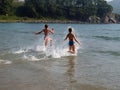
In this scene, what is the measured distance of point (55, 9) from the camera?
17475 centimetres

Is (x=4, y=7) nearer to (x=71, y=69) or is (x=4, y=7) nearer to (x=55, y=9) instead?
(x=55, y=9)

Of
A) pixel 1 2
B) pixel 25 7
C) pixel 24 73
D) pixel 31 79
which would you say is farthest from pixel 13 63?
pixel 25 7

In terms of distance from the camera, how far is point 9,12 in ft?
538

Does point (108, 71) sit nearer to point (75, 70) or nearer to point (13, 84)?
point (75, 70)

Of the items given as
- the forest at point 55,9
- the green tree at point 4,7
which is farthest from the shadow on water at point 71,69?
the forest at point 55,9

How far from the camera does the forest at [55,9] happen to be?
164500 millimetres

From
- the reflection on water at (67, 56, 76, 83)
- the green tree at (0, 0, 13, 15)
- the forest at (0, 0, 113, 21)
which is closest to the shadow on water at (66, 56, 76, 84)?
the reflection on water at (67, 56, 76, 83)

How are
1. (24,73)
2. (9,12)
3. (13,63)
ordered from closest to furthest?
(24,73) → (13,63) → (9,12)

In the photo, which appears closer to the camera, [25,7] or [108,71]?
[108,71]

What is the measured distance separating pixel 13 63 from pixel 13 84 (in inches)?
196

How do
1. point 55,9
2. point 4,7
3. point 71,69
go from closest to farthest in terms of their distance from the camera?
point 71,69, point 4,7, point 55,9

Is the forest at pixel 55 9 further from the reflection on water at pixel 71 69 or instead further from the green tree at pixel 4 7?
the reflection on water at pixel 71 69

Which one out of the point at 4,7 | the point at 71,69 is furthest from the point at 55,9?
the point at 71,69

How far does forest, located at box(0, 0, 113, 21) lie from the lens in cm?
16450
